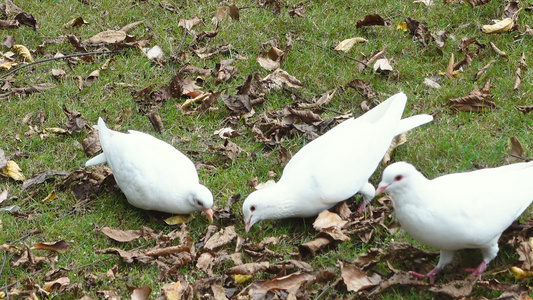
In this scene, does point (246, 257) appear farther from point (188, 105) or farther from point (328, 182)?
point (188, 105)

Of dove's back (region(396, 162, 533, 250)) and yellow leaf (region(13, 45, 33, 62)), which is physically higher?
dove's back (region(396, 162, 533, 250))

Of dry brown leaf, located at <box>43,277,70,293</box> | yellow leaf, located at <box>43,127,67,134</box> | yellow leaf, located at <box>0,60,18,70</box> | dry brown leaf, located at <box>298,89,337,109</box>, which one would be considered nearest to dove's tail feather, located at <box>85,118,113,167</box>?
yellow leaf, located at <box>43,127,67,134</box>

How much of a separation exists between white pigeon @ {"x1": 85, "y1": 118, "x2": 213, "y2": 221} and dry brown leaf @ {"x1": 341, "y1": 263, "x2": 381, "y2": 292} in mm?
1038

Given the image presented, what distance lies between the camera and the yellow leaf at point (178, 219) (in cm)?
450

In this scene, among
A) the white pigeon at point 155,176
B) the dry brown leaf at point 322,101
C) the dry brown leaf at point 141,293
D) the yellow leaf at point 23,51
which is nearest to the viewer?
the dry brown leaf at point 141,293

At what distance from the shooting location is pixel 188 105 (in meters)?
5.64

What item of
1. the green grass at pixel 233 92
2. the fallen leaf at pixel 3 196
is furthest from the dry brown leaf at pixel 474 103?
the fallen leaf at pixel 3 196

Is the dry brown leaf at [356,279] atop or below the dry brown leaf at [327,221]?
atop

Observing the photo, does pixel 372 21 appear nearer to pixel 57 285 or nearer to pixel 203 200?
pixel 203 200

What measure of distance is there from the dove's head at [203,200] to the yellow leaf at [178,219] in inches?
7.6

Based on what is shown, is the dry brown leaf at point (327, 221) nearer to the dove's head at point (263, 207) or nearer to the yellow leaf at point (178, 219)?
the dove's head at point (263, 207)

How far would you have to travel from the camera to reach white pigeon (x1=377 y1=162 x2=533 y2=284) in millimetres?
3338

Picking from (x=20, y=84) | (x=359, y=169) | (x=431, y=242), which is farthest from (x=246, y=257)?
(x=20, y=84)

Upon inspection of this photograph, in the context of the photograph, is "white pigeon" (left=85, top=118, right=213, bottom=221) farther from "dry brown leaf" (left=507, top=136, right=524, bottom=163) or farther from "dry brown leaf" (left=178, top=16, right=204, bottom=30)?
"dry brown leaf" (left=178, top=16, right=204, bottom=30)
